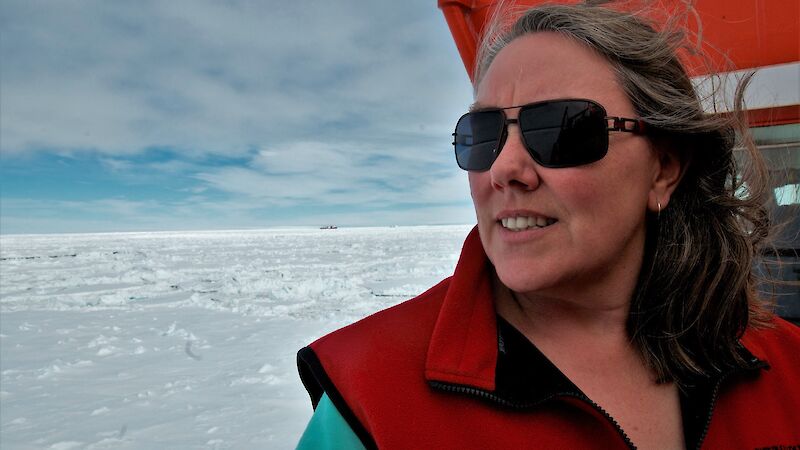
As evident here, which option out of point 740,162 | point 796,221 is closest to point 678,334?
point 740,162

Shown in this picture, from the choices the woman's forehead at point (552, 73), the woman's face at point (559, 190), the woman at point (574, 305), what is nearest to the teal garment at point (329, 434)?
the woman at point (574, 305)

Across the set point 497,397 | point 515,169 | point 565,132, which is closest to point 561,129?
point 565,132

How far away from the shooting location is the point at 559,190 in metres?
1.03

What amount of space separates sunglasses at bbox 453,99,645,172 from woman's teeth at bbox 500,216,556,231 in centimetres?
11

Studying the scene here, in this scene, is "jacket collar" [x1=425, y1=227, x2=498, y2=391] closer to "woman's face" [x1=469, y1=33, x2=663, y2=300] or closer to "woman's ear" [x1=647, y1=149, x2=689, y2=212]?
"woman's face" [x1=469, y1=33, x2=663, y2=300]

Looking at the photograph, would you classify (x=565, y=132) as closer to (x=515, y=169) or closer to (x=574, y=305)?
(x=515, y=169)

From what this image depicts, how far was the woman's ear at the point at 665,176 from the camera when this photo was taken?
122cm

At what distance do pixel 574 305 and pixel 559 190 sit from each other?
292 mm

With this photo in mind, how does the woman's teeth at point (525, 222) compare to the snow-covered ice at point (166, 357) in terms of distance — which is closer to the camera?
the woman's teeth at point (525, 222)

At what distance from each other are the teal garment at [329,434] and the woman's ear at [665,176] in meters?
0.86

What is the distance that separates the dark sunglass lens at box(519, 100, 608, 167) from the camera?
1.05m

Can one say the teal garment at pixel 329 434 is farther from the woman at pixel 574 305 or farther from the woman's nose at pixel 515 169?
the woman's nose at pixel 515 169

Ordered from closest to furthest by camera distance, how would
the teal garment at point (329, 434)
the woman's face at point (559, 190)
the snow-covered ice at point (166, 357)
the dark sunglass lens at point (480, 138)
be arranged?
the teal garment at point (329, 434) → the woman's face at point (559, 190) → the dark sunglass lens at point (480, 138) → the snow-covered ice at point (166, 357)

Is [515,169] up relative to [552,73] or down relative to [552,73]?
down
